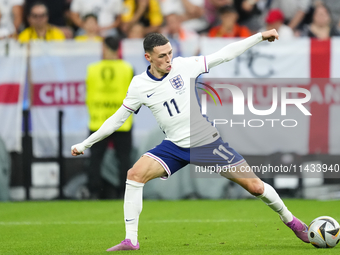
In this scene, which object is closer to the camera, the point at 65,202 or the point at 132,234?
the point at 132,234

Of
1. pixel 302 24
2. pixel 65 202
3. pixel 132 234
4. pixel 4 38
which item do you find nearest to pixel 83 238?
pixel 132 234

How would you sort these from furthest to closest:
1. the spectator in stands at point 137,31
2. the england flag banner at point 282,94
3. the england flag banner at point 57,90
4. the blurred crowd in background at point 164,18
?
the spectator in stands at point 137,31
the blurred crowd in background at point 164,18
the england flag banner at point 57,90
the england flag banner at point 282,94

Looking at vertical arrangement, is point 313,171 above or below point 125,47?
below

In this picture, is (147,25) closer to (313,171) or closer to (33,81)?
(33,81)

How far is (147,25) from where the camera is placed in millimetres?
12719

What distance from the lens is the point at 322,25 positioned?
38.9ft

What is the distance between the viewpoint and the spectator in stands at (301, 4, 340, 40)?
38.7 feet

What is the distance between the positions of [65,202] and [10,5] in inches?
190

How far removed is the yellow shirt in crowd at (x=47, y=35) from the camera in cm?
1205

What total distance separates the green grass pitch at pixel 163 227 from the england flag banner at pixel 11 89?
1.37 meters

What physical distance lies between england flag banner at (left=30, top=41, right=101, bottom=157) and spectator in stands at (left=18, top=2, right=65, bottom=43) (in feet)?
3.58

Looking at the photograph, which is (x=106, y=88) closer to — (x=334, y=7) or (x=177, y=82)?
(x=177, y=82)

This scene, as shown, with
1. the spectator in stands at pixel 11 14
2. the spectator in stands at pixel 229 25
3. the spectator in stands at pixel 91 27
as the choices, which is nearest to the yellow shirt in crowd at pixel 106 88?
the spectator in stands at pixel 91 27

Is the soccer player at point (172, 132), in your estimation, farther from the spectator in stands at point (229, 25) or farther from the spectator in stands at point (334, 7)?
the spectator in stands at point (334, 7)
